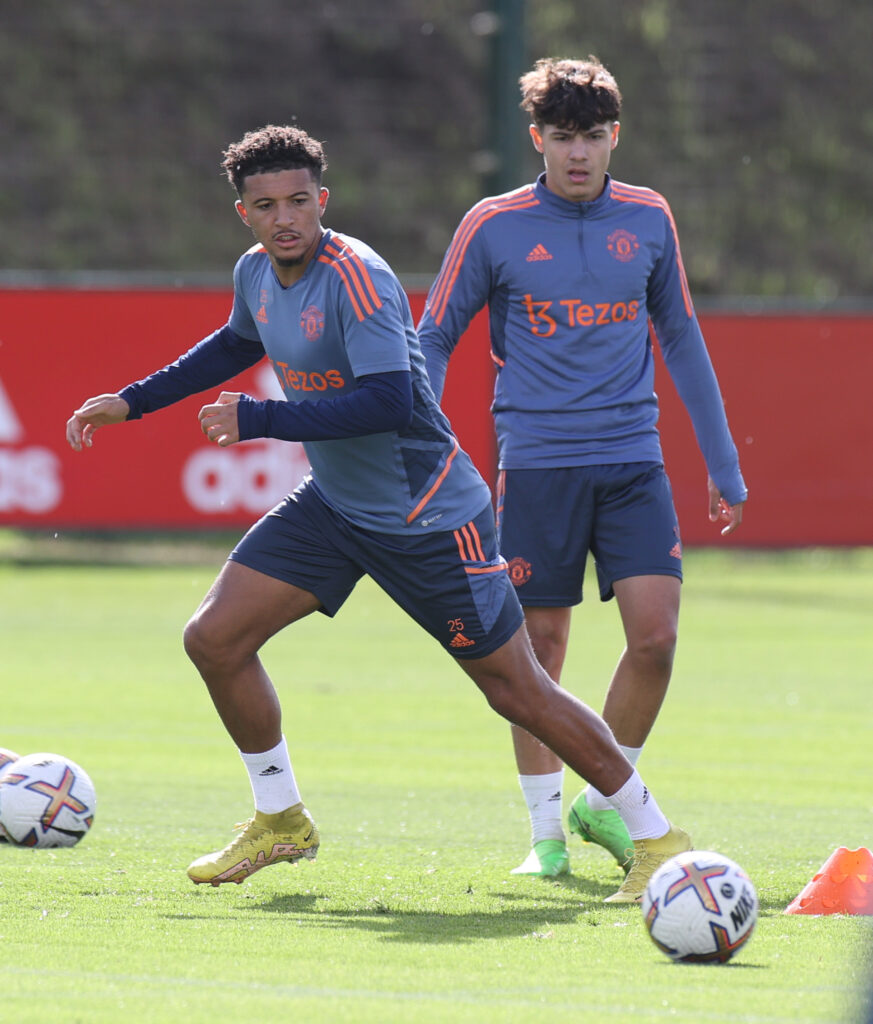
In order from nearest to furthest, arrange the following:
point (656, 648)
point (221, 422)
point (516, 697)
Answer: point (221, 422)
point (516, 697)
point (656, 648)

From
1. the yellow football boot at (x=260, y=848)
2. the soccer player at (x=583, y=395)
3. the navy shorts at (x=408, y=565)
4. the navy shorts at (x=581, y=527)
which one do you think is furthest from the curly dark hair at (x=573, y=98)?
the yellow football boot at (x=260, y=848)

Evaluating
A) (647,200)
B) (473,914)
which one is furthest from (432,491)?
(647,200)

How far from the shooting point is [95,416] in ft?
19.4

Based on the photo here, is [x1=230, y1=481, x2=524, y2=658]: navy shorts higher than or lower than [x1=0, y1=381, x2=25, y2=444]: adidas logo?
higher

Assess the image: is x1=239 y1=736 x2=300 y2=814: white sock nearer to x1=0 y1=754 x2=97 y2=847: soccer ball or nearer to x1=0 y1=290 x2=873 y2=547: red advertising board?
x1=0 y1=754 x2=97 y2=847: soccer ball

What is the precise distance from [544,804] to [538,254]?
1854 millimetres

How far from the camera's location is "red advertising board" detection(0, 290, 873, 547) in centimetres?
1709

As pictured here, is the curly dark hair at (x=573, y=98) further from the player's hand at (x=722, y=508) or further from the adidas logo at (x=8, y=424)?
the adidas logo at (x=8, y=424)

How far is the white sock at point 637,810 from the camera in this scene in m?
5.78

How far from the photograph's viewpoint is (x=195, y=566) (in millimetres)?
20703

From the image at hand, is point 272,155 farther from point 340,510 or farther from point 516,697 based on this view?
point 516,697

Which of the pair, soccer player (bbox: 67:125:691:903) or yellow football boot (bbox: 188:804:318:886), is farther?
yellow football boot (bbox: 188:804:318:886)

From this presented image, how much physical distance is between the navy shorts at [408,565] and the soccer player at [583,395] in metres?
0.67

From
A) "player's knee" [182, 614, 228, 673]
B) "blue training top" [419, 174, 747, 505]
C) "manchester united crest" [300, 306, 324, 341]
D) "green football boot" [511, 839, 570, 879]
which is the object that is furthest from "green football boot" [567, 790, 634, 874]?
"manchester united crest" [300, 306, 324, 341]
